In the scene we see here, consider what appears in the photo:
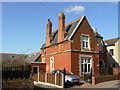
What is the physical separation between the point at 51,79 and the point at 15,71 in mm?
7713

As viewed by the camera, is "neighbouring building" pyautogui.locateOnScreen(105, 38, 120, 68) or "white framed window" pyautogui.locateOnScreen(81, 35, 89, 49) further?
"neighbouring building" pyautogui.locateOnScreen(105, 38, 120, 68)

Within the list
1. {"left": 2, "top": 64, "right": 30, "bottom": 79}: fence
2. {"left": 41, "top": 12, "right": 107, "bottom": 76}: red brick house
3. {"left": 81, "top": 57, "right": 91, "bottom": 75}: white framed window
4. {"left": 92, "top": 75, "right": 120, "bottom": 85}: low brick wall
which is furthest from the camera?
{"left": 81, "top": 57, "right": 91, "bottom": 75}: white framed window

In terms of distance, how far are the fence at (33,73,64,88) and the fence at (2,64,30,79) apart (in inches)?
227

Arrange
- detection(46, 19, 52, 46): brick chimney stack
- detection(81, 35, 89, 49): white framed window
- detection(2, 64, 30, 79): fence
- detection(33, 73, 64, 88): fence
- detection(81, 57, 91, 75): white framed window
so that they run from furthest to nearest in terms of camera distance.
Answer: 1. detection(46, 19, 52, 46): brick chimney stack
2. detection(81, 35, 89, 49): white framed window
3. detection(81, 57, 91, 75): white framed window
4. detection(33, 73, 64, 88): fence
5. detection(2, 64, 30, 79): fence

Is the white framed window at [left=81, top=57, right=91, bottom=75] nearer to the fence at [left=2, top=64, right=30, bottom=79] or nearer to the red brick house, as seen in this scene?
the red brick house

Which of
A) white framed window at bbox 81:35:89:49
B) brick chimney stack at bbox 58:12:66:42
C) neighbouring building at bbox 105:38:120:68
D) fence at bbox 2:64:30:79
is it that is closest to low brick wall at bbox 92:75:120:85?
white framed window at bbox 81:35:89:49

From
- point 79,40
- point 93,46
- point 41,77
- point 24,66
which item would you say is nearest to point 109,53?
point 93,46

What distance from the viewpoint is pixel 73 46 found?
26078 mm

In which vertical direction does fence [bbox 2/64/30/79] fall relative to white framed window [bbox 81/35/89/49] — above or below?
below

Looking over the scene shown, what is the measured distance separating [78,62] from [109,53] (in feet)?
59.5

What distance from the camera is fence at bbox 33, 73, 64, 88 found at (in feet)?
59.2

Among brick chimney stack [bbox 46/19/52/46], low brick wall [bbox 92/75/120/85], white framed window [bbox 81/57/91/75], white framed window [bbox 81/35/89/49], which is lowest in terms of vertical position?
low brick wall [bbox 92/75/120/85]

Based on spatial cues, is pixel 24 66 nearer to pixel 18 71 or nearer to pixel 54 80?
pixel 18 71

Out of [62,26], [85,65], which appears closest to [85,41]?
[85,65]
